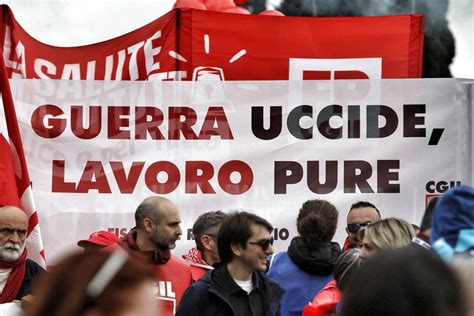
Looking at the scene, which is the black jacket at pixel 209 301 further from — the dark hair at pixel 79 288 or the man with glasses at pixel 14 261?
the dark hair at pixel 79 288

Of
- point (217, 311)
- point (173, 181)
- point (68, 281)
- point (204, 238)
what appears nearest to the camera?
point (68, 281)

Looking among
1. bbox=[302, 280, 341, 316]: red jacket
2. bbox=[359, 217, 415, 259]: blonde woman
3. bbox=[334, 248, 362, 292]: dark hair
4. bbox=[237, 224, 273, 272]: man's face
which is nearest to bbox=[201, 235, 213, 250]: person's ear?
bbox=[237, 224, 273, 272]: man's face

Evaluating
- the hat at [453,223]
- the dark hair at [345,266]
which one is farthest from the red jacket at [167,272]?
the hat at [453,223]

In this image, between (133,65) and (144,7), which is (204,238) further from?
(144,7)

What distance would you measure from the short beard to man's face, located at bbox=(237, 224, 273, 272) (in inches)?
55.7

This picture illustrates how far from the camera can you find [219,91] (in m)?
6.85

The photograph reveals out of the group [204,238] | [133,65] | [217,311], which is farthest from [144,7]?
[217,311]

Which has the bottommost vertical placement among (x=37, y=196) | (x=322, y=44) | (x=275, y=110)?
(x=37, y=196)

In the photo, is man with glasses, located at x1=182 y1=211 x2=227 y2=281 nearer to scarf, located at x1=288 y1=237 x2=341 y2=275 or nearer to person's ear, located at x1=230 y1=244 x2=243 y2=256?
scarf, located at x1=288 y1=237 x2=341 y2=275

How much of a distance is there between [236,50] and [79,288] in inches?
219

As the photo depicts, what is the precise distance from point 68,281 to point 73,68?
5.63 meters

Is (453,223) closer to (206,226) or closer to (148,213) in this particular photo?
(148,213)

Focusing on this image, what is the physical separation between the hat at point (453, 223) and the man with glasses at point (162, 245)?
9.81 ft

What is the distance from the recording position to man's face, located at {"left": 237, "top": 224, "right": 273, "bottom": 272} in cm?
462
